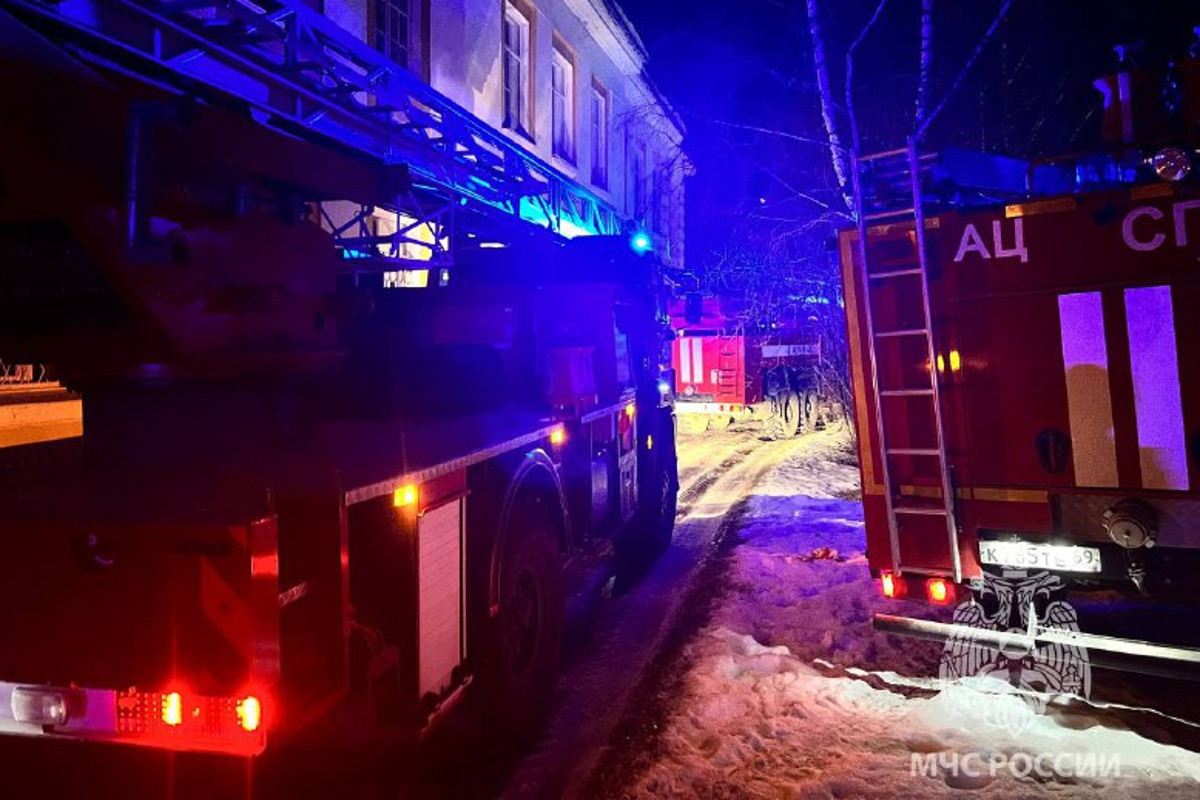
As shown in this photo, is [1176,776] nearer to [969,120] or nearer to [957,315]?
[957,315]

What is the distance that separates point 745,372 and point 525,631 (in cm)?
1553

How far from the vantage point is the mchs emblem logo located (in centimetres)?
389

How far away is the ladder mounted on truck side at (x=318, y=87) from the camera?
14.5 ft

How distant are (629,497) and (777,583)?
1.50 m

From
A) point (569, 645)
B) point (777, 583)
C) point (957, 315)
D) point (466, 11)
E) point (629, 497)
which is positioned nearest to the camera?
point (957, 315)

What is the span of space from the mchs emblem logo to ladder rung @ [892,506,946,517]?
43cm

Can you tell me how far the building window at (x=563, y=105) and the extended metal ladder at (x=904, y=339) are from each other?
499 inches

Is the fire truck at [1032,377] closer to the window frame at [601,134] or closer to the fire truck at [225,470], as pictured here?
the fire truck at [225,470]

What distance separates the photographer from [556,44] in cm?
1627

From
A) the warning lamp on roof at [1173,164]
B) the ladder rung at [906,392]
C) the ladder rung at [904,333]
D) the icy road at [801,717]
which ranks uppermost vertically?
the warning lamp on roof at [1173,164]

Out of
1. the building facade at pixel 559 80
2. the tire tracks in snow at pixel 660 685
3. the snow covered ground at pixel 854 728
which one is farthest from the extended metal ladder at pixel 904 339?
the building facade at pixel 559 80

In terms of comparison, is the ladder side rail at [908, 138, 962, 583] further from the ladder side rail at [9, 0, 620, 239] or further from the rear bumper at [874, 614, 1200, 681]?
the ladder side rail at [9, 0, 620, 239]

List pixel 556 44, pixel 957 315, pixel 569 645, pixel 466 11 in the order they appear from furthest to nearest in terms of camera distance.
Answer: pixel 556 44 < pixel 466 11 < pixel 569 645 < pixel 957 315

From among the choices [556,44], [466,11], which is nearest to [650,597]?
[466,11]
